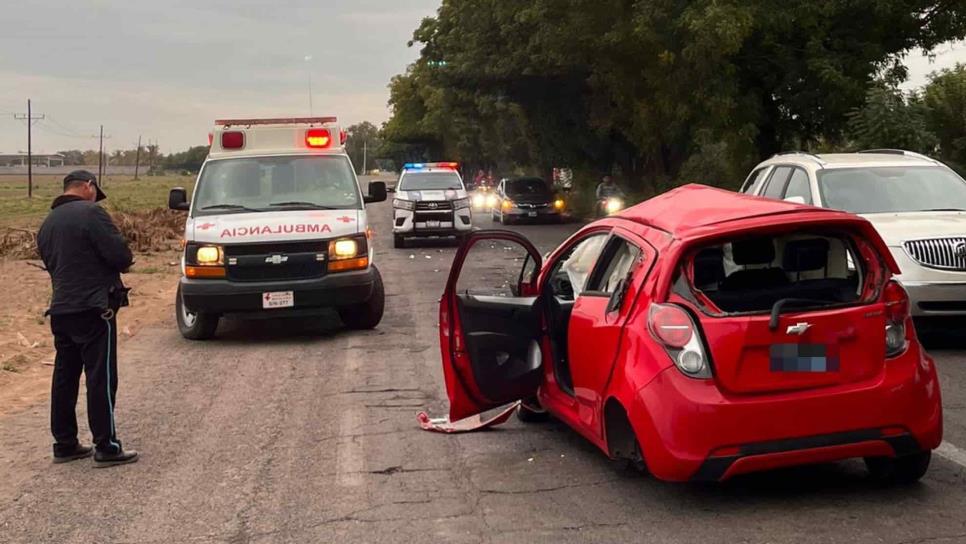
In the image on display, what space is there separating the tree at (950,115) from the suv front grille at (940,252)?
1285 cm

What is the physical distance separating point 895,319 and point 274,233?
735 cm


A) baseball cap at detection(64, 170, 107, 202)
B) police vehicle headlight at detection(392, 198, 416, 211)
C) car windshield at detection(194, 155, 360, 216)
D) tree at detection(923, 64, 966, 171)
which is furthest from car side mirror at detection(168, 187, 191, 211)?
tree at detection(923, 64, 966, 171)

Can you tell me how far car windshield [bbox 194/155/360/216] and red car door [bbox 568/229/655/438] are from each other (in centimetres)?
629

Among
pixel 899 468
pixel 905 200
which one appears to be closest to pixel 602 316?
pixel 899 468

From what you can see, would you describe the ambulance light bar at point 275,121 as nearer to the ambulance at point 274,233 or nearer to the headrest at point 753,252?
the ambulance at point 274,233

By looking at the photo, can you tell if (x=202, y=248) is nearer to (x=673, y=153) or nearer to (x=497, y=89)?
(x=673, y=153)

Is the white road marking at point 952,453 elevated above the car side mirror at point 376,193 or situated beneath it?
situated beneath

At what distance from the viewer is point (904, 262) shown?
32.1 ft

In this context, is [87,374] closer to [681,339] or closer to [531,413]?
[531,413]

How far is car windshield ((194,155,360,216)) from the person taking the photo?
1230 centimetres

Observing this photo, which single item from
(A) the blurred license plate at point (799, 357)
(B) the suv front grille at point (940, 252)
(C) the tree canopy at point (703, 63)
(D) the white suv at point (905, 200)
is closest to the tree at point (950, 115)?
(C) the tree canopy at point (703, 63)

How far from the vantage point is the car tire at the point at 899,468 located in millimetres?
5773

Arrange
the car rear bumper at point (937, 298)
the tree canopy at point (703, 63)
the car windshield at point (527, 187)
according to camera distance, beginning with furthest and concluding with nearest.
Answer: the car windshield at point (527, 187) → the tree canopy at point (703, 63) → the car rear bumper at point (937, 298)

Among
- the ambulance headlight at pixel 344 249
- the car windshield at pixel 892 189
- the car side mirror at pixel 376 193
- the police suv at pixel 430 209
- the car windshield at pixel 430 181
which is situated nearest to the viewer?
the car windshield at pixel 892 189
